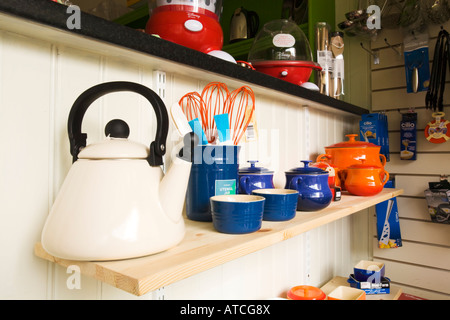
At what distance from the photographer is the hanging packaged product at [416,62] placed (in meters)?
1.66

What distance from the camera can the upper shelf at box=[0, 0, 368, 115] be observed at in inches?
19.9

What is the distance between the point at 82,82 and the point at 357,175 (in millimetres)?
1032

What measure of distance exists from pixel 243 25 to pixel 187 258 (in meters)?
1.88

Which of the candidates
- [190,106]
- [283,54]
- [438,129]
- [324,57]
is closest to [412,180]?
[438,129]

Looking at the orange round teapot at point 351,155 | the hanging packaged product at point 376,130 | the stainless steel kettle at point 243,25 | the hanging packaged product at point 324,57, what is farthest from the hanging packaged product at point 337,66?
the stainless steel kettle at point 243,25

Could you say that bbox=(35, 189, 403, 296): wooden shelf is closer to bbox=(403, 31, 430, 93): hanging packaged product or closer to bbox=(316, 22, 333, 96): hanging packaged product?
bbox=(316, 22, 333, 96): hanging packaged product

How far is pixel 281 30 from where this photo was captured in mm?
1384

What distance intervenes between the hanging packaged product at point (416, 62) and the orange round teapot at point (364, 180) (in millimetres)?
650

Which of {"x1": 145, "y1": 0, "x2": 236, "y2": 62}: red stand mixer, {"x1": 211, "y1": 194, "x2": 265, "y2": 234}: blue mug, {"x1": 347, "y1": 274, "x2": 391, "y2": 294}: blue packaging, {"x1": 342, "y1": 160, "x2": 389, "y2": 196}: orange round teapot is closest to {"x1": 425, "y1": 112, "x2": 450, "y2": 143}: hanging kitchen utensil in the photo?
{"x1": 342, "y1": 160, "x2": 389, "y2": 196}: orange round teapot

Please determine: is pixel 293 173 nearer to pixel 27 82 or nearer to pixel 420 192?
pixel 27 82

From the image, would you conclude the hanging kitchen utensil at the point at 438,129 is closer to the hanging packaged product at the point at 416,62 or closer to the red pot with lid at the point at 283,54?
the hanging packaged product at the point at 416,62

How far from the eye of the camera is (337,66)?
165 centimetres

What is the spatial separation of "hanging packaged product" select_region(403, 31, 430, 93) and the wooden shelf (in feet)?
4.08
